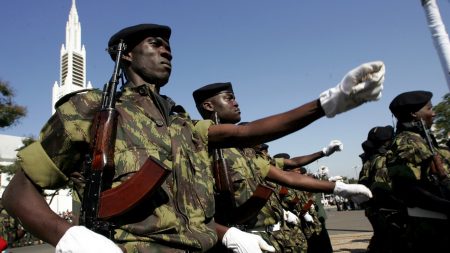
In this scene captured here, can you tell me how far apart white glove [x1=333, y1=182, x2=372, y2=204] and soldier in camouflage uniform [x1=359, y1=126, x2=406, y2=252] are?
2.92 meters

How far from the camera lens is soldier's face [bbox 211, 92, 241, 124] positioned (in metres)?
4.99

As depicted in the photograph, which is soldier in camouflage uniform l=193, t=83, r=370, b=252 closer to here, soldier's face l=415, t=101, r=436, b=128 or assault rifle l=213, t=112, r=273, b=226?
assault rifle l=213, t=112, r=273, b=226

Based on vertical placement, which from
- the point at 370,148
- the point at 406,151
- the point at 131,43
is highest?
the point at 131,43

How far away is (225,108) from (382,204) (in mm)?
3755

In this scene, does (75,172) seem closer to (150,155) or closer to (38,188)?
(38,188)

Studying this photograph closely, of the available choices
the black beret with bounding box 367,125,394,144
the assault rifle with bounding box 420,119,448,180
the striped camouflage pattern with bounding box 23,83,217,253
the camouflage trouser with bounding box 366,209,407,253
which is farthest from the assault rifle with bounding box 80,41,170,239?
the black beret with bounding box 367,125,394,144

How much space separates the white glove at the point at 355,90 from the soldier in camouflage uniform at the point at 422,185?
294 centimetres

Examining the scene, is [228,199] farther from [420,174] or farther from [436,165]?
[436,165]

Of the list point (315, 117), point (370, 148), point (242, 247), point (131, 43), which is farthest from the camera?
point (370, 148)

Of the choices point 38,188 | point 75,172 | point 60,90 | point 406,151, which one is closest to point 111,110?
point 75,172

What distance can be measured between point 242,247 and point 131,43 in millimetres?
1789

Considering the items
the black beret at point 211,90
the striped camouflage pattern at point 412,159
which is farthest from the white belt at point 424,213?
the black beret at point 211,90

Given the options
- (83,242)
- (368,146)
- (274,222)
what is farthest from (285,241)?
(368,146)

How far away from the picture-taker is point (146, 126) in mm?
2326
